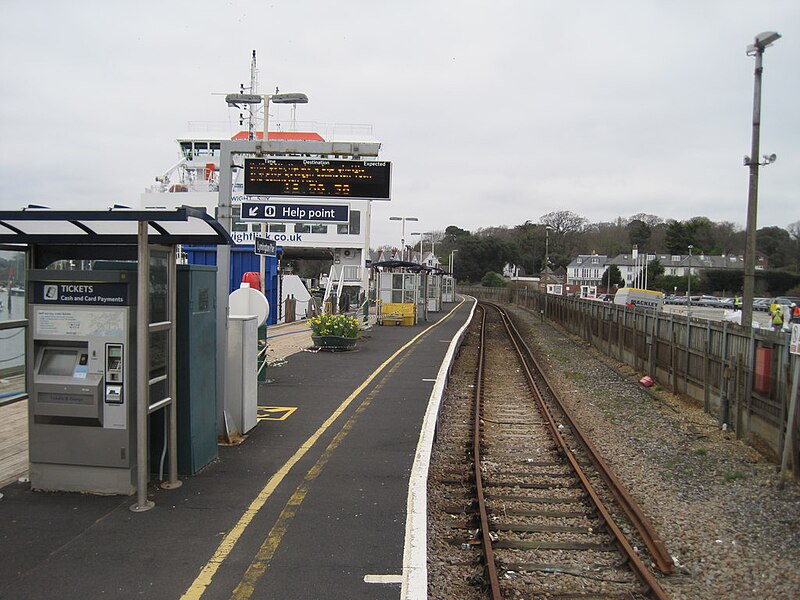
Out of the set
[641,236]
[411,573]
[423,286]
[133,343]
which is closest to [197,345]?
[133,343]

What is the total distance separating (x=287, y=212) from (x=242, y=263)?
15.5 meters

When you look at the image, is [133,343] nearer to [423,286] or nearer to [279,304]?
[279,304]

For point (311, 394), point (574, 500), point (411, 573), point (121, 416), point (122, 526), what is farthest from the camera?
point (311, 394)

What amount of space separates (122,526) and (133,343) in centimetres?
144

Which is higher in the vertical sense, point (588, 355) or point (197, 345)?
point (197, 345)

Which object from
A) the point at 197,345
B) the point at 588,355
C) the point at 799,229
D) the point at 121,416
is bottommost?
the point at 588,355

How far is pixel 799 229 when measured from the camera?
246ft

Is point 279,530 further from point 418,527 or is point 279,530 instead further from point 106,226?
point 106,226

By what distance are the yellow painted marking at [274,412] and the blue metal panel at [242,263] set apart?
10224 mm

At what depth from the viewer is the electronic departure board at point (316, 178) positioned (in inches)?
465

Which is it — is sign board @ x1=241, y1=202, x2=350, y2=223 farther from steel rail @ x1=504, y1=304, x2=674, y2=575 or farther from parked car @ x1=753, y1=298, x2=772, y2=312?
parked car @ x1=753, y1=298, x2=772, y2=312

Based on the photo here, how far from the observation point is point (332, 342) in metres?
17.8

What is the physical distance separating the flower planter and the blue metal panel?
4315 millimetres

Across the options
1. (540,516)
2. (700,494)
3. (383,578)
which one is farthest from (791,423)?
(383,578)
